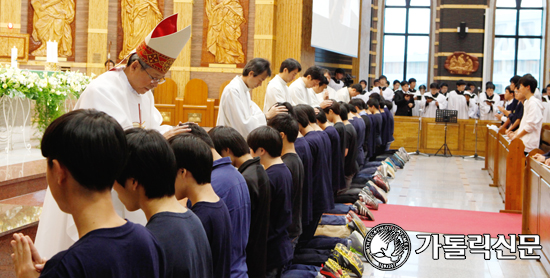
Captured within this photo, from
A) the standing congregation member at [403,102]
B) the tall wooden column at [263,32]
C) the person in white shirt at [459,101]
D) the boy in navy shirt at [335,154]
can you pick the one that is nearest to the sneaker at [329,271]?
the boy in navy shirt at [335,154]

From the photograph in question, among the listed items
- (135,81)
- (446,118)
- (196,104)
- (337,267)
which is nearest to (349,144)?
(196,104)

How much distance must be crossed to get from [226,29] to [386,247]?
544 centimetres

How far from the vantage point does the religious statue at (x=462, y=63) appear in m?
20.5

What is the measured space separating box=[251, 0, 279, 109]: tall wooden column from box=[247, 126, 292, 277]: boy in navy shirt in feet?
19.6

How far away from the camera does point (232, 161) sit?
10.6ft

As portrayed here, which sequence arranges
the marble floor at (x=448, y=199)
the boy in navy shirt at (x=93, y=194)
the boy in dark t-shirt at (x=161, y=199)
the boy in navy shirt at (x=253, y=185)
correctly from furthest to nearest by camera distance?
the marble floor at (x=448, y=199) → the boy in navy shirt at (x=253, y=185) → the boy in dark t-shirt at (x=161, y=199) → the boy in navy shirt at (x=93, y=194)

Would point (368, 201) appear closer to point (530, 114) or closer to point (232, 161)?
point (530, 114)

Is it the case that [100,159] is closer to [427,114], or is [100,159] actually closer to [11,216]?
[11,216]

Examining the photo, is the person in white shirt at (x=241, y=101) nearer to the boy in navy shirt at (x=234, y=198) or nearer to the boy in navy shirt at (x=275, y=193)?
the boy in navy shirt at (x=275, y=193)

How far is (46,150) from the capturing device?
1408 mm

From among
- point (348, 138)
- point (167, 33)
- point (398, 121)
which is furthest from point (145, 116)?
point (398, 121)

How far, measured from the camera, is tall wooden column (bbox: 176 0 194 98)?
9.70m

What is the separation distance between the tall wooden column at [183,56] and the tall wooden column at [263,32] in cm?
120

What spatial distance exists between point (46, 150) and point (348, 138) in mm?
6563
